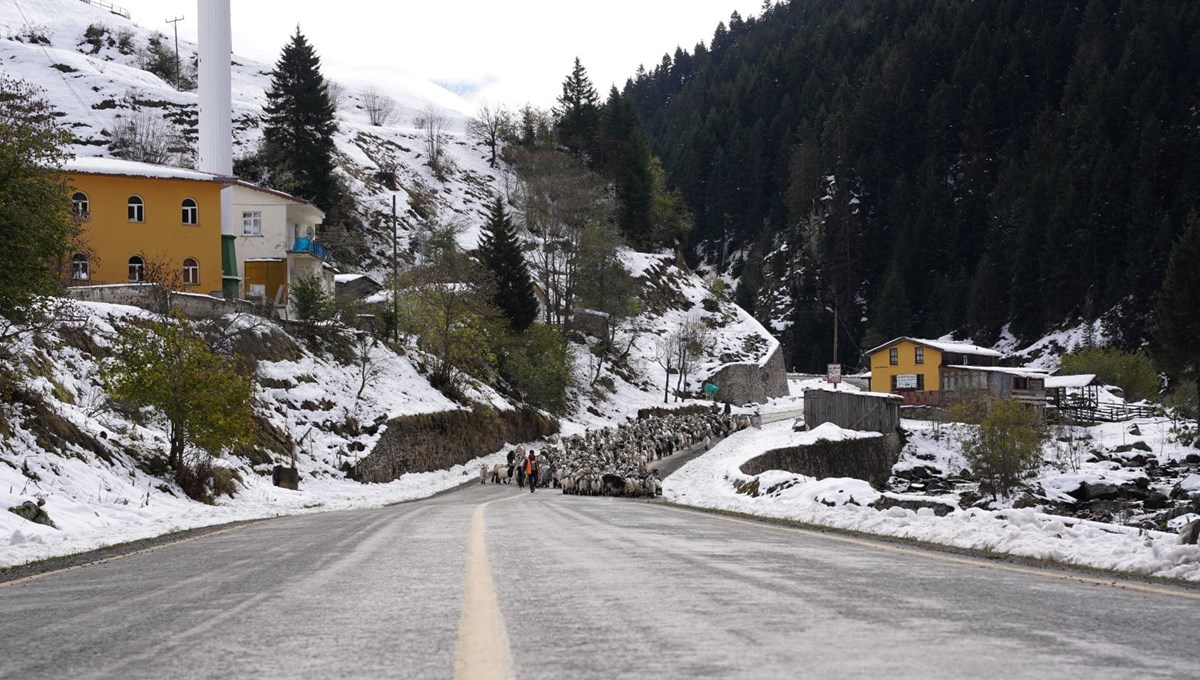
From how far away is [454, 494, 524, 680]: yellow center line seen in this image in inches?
152

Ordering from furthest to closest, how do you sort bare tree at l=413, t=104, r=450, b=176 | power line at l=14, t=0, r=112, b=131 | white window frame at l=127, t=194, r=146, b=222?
bare tree at l=413, t=104, r=450, b=176
power line at l=14, t=0, r=112, b=131
white window frame at l=127, t=194, r=146, b=222

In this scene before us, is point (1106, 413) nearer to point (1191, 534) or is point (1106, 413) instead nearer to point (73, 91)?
point (1191, 534)

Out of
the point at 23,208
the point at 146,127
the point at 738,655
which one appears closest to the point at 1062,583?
the point at 738,655

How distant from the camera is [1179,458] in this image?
154ft

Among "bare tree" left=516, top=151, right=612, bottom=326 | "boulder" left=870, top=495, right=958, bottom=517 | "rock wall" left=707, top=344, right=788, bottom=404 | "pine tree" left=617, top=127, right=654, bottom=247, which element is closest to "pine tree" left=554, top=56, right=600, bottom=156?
"pine tree" left=617, top=127, right=654, bottom=247

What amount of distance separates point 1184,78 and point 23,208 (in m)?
127

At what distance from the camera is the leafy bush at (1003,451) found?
42.6 meters

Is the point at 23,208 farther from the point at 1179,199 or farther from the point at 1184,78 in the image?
the point at 1184,78

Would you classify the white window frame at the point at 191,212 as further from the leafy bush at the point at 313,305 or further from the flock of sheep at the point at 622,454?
the flock of sheep at the point at 622,454

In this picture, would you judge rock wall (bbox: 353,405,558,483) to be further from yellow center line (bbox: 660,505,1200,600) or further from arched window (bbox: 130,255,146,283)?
yellow center line (bbox: 660,505,1200,600)

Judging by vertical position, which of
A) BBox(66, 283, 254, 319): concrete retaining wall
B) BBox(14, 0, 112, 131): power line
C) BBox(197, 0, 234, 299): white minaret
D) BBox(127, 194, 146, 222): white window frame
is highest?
BBox(14, 0, 112, 131): power line

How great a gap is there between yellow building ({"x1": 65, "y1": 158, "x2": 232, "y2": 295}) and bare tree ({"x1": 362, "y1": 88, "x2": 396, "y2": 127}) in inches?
3892

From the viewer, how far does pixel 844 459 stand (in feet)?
164

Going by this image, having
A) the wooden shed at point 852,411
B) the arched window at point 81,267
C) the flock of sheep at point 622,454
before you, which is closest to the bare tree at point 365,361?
the flock of sheep at point 622,454
